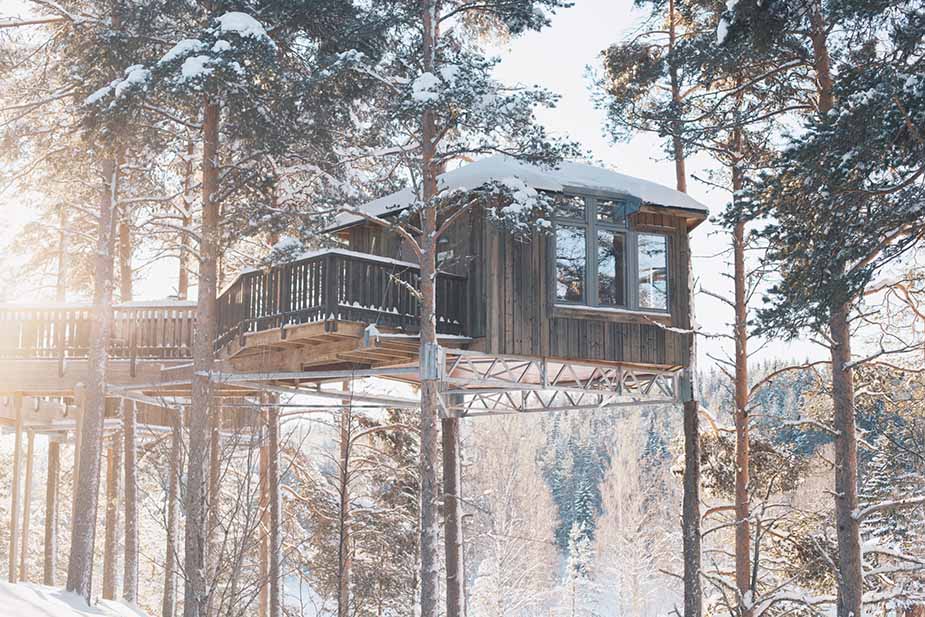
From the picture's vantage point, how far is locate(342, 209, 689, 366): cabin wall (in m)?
14.1

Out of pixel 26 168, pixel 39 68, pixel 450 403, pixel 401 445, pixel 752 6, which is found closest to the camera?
pixel 752 6

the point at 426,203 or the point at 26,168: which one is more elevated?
the point at 26,168

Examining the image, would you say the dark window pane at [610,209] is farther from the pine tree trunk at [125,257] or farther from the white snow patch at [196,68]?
the pine tree trunk at [125,257]

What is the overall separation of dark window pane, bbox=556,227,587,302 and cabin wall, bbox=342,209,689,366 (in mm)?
149

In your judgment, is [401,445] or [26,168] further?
[401,445]

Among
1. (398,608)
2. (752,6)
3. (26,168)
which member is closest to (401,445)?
(398,608)

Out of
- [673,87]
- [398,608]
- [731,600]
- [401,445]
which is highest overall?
[673,87]

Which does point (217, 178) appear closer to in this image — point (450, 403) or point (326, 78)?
point (326, 78)

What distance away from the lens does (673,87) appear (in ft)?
53.0

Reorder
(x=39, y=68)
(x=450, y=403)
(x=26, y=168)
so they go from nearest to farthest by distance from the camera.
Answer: (x=26, y=168) → (x=39, y=68) → (x=450, y=403)

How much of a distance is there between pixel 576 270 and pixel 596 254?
414mm

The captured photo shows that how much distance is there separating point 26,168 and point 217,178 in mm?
3579

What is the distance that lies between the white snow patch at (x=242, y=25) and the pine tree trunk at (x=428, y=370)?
2180 millimetres

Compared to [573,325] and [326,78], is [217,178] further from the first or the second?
[573,325]
